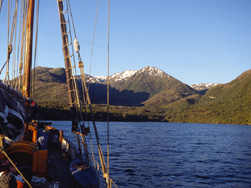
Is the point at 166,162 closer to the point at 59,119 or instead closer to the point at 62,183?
the point at 62,183

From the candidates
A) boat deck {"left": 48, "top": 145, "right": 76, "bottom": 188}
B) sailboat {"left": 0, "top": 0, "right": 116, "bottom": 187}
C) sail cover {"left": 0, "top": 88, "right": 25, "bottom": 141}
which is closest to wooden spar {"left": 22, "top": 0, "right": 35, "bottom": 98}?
sailboat {"left": 0, "top": 0, "right": 116, "bottom": 187}

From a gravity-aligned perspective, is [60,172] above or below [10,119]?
below

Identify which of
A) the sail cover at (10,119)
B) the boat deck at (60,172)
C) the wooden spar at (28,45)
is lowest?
the boat deck at (60,172)

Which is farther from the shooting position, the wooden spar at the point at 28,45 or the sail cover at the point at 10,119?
the wooden spar at the point at 28,45

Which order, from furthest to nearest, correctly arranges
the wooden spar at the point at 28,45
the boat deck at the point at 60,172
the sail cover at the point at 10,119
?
1. the wooden spar at the point at 28,45
2. the boat deck at the point at 60,172
3. the sail cover at the point at 10,119

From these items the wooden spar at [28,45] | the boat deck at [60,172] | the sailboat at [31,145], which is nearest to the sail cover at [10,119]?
the sailboat at [31,145]

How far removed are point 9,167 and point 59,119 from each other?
511ft

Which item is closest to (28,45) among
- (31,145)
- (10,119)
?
(31,145)

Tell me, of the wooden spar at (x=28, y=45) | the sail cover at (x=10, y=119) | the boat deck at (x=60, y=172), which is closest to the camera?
the sail cover at (x=10, y=119)

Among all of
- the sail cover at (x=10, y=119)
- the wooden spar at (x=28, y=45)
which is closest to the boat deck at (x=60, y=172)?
the sail cover at (x=10, y=119)

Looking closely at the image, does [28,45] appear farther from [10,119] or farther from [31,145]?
[10,119]

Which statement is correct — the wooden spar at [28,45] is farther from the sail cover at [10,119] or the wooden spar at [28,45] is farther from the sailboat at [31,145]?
the sail cover at [10,119]

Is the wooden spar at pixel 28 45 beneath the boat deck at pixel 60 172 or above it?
above

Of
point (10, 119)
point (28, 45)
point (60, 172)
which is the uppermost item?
point (28, 45)
